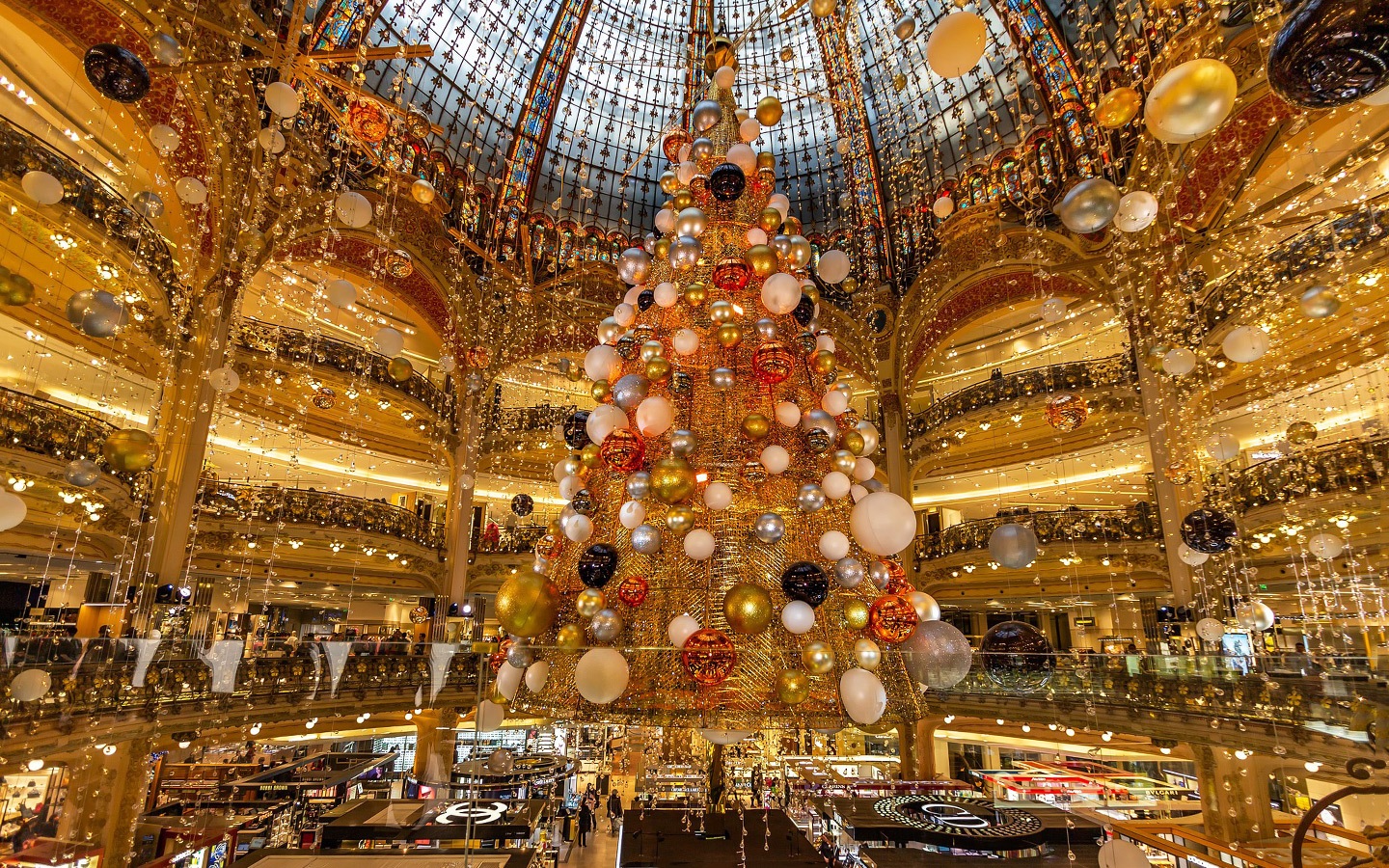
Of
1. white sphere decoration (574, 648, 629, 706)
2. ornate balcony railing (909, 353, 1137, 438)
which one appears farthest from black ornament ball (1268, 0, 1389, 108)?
ornate balcony railing (909, 353, 1137, 438)

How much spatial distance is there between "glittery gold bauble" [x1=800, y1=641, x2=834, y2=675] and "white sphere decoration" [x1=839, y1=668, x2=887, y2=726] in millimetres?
124

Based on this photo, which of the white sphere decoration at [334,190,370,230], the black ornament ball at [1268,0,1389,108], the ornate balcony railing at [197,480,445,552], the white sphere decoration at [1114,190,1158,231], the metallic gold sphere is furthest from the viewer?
the ornate balcony railing at [197,480,445,552]

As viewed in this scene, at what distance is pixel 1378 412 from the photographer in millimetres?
10859

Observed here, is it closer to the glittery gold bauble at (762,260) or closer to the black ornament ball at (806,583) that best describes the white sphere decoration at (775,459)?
the black ornament ball at (806,583)

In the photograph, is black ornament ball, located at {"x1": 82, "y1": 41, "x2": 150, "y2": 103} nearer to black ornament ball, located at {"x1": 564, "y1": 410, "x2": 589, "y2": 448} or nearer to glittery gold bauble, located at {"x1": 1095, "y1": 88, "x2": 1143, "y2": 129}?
black ornament ball, located at {"x1": 564, "y1": 410, "x2": 589, "y2": 448}

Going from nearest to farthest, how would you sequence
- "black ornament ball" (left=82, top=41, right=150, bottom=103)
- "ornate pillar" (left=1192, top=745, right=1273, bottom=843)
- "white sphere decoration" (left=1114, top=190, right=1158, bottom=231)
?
1. "black ornament ball" (left=82, top=41, right=150, bottom=103)
2. "white sphere decoration" (left=1114, top=190, right=1158, bottom=231)
3. "ornate pillar" (left=1192, top=745, right=1273, bottom=843)

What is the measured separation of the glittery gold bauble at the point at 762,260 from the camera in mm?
4117

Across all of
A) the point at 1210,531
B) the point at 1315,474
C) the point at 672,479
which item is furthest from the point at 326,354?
the point at 1315,474

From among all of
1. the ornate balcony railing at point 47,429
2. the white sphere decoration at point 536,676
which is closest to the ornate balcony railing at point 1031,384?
the white sphere decoration at point 536,676

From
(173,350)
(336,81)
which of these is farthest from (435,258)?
(336,81)

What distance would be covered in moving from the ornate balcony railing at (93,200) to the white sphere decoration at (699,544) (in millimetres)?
10366

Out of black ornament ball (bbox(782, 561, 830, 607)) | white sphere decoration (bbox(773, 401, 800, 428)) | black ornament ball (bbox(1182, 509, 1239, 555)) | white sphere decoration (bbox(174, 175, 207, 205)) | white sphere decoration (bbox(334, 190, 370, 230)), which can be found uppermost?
Answer: white sphere decoration (bbox(334, 190, 370, 230))

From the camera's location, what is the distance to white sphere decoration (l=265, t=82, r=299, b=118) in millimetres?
5148

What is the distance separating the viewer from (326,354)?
46.1ft
